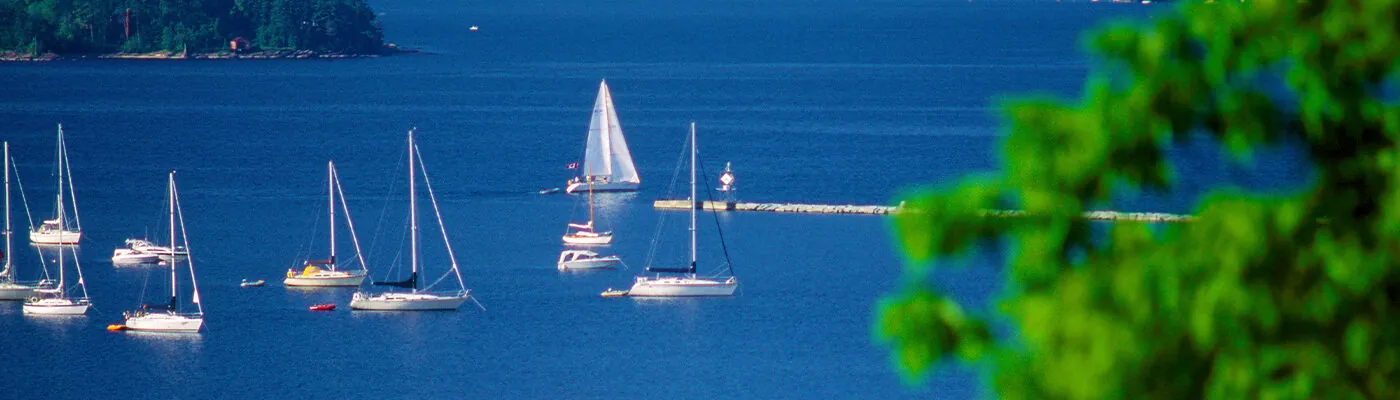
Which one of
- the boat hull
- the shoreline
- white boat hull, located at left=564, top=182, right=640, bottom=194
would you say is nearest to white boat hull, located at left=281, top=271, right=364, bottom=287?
the boat hull

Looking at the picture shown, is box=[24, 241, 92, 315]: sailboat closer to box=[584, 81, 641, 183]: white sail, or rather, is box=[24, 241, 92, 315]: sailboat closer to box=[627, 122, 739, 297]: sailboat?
box=[627, 122, 739, 297]: sailboat

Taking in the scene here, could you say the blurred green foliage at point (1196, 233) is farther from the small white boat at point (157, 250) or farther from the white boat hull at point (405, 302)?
the small white boat at point (157, 250)

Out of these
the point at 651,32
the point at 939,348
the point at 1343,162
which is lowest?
the point at 651,32

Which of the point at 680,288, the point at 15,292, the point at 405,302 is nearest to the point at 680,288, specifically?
the point at 680,288

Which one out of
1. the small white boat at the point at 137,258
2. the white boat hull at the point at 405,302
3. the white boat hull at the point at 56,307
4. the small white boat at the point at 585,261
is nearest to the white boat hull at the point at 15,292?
the white boat hull at the point at 56,307

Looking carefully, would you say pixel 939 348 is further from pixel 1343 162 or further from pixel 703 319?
pixel 703 319

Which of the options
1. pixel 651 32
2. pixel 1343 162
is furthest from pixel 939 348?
pixel 651 32
